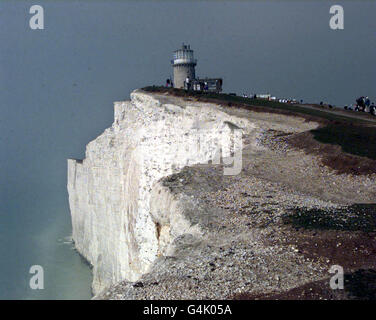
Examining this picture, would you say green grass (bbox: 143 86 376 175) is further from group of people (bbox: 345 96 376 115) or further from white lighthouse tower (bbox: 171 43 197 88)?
white lighthouse tower (bbox: 171 43 197 88)

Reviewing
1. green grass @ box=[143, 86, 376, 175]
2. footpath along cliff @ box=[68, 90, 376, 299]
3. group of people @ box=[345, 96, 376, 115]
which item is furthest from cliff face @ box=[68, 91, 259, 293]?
group of people @ box=[345, 96, 376, 115]

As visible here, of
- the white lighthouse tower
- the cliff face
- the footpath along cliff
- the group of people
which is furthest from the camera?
the white lighthouse tower

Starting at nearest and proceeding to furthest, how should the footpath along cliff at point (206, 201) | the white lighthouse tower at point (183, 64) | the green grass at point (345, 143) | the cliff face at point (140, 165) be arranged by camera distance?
the footpath along cliff at point (206, 201) → the green grass at point (345, 143) → the cliff face at point (140, 165) → the white lighthouse tower at point (183, 64)

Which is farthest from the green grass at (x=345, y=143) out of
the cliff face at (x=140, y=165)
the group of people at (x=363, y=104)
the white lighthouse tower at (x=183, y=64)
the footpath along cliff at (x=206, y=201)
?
the white lighthouse tower at (x=183, y=64)

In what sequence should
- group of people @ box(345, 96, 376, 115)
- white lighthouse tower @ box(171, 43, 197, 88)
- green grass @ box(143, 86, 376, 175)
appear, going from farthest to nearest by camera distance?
white lighthouse tower @ box(171, 43, 197, 88) → group of people @ box(345, 96, 376, 115) → green grass @ box(143, 86, 376, 175)

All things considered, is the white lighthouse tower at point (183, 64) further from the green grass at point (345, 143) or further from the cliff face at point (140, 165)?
the green grass at point (345, 143)

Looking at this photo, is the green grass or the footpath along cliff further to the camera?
the green grass
